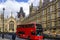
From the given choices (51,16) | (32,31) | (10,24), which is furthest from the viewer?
(10,24)

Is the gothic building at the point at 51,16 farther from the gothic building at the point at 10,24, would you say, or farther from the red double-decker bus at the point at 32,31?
the gothic building at the point at 10,24

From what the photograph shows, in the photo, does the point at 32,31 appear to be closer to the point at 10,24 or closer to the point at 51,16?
the point at 51,16

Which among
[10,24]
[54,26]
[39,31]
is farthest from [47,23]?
[10,24]

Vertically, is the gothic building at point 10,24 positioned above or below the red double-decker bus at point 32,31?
above

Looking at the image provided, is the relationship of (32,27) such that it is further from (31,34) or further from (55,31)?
(55,31)

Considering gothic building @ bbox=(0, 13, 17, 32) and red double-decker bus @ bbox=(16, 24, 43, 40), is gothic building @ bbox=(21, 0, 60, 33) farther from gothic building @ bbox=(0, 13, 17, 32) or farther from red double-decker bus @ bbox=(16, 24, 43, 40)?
gothic building @ bbox=(0, 13, 17, 32)

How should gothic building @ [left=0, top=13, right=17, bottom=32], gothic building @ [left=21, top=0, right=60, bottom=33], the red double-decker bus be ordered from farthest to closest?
gothic building @ [left=0, top=13, right=17, bottom=32] < gothic building @ [left=21, top=0, right=60, bottom=33] < the red double-decker bus

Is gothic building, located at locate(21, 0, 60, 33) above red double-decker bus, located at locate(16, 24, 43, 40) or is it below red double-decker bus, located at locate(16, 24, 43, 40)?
above

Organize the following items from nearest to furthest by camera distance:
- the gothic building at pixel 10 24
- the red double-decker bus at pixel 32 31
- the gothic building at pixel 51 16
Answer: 1. the red double-decker bus at pixel 32 31
2. the gothic building at pixel 51 16
3. the gothic building at pixel 10 24

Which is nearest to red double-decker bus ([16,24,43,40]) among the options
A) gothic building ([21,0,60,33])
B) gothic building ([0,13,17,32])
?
gothic building ([21,0,60,33])

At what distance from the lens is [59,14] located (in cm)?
7088

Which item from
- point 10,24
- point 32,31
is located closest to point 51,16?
point 32,31

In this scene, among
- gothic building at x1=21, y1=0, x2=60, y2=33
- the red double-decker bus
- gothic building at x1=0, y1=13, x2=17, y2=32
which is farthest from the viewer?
gothic building at x1=0, y1=13, x2=17, y2=32

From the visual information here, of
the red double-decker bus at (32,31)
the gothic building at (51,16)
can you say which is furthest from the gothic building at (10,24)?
the red double-decker bus at (32,31)
